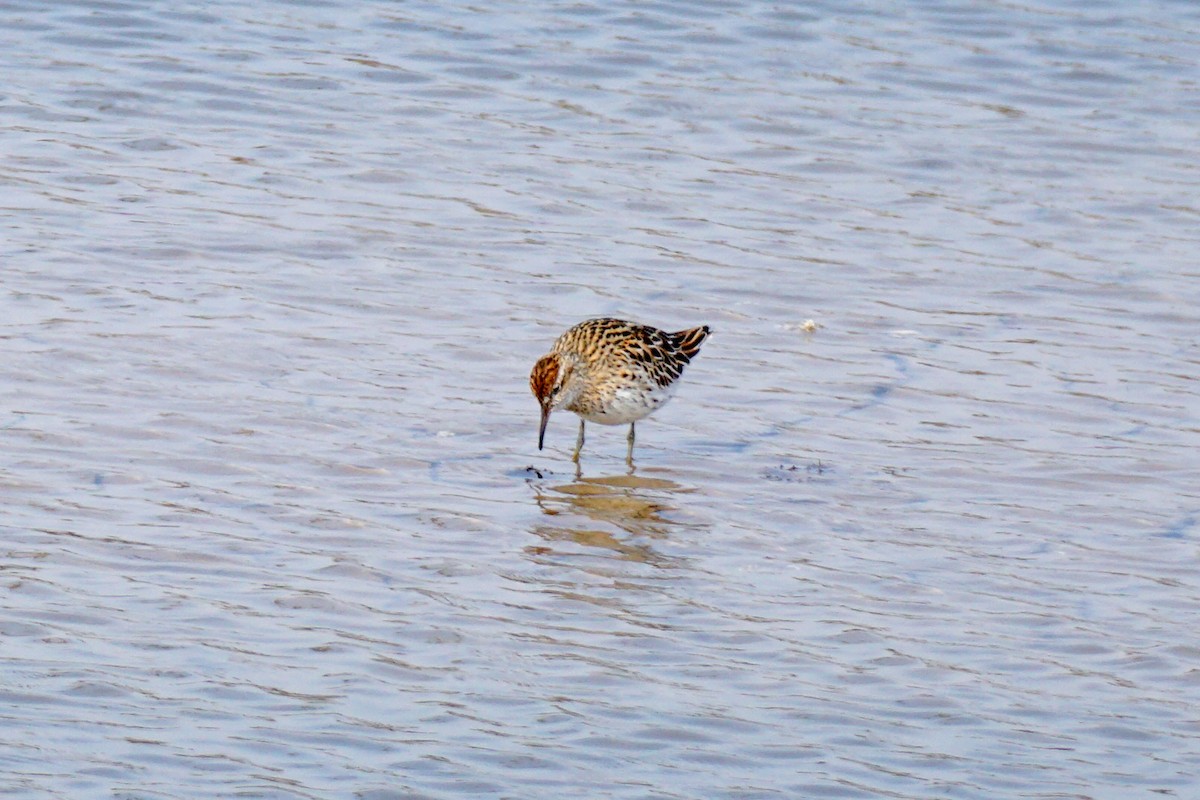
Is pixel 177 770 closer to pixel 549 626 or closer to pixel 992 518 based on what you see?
pixel 549 626

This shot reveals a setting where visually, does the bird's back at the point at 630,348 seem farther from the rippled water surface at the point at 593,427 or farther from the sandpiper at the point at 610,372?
the rippled water surface at the point at 593,427

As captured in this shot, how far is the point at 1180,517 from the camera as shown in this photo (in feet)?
31.2

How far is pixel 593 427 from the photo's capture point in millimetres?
11812

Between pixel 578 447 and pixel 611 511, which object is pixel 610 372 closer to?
pixel 578 447

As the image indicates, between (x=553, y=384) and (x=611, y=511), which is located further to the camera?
(x=553, y=384)

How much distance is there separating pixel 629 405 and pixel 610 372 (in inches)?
7.9

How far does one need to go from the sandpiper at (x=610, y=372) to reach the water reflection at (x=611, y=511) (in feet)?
1.15

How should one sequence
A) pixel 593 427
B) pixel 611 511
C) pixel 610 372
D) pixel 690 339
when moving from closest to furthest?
pixel 611 511 → pixel 610 372 → pixel 690 339 → pixel 593 427

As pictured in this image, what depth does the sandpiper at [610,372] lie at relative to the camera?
34.0ft

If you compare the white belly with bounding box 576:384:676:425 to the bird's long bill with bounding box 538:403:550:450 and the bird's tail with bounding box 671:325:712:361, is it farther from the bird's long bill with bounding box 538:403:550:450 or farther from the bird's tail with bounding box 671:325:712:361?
the bird's tail with bounding box 671:325:712:361

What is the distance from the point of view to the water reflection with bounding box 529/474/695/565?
920 cm

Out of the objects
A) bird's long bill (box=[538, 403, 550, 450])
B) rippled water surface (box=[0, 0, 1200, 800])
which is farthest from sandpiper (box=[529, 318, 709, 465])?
rippled water surface (box=[0, 0, 1200, 800])

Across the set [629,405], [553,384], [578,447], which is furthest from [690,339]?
[553,384]

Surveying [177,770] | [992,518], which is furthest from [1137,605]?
[177,770]
